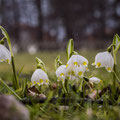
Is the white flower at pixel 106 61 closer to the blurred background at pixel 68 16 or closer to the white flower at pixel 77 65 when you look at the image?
the white flower at pixel 77 65

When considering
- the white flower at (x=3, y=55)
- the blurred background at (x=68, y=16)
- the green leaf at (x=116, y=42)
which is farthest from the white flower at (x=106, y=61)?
the blurred background at (x=68, y=16)

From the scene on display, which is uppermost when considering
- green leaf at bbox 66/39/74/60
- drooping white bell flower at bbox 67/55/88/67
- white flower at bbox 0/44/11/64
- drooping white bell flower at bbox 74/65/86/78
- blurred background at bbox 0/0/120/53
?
blurred background at bbox 0/0/120/53

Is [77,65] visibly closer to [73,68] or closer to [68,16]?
[73,68]

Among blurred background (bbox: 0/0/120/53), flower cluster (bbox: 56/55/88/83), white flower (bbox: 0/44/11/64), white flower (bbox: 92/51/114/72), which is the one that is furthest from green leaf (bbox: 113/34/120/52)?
blurred background (bbox: 0/0/120/53)

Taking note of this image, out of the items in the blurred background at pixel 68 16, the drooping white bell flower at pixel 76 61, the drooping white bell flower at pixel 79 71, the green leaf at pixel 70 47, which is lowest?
the drooping white bell flower at pixel 79 71

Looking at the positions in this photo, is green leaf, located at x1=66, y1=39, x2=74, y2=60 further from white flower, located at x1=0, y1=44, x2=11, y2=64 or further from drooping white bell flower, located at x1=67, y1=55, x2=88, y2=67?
white flower, located at x1=0, y1=44, x2=11, y2=64

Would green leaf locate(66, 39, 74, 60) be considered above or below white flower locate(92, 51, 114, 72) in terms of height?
above

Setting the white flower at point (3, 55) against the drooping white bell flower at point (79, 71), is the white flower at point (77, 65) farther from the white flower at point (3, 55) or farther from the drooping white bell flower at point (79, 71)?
the white flower at point (3, 55)

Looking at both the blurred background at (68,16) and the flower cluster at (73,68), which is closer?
the flower cluster at (73,68)

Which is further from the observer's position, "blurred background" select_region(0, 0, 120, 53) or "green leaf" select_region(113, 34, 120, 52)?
"blurred background" select_region(0, 0, 120, 53)

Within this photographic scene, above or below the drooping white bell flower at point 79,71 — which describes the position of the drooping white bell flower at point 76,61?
above

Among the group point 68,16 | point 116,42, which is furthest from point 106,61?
point 68,16
